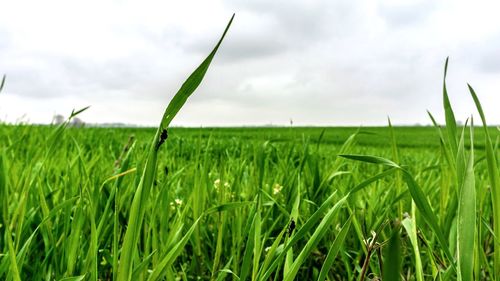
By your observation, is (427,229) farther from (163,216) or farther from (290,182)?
(163,216)

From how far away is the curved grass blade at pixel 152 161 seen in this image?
0.38m

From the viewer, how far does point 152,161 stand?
1.43ft

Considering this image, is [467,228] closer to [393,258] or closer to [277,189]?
[393,258]

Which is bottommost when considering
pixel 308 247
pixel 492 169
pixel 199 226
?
pixel 199 226

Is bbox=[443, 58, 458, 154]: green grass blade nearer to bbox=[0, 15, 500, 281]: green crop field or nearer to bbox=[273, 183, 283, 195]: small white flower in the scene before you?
bbox=[0, 15, 500, 281]: green crop field

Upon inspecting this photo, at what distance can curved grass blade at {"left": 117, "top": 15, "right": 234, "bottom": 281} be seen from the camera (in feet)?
1.25

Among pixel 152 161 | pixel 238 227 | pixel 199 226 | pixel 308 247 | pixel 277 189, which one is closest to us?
pixel 152 161

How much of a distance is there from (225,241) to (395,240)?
864 mm

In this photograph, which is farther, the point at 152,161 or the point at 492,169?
the point at 492,169

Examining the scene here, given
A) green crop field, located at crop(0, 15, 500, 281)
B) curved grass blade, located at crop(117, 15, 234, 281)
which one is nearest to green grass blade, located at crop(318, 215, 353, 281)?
green crop field, located at crop(0, 15, 500, 281)

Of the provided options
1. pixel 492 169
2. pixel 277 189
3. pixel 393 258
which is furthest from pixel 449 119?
pixel 277 189

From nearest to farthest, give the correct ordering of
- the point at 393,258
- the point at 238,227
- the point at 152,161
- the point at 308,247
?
the point at 393,258, the point at 152,161, the point at 308,247, the point at 238,227

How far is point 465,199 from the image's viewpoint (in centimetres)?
49

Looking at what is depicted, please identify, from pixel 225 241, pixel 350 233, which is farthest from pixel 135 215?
pixel 350 233
